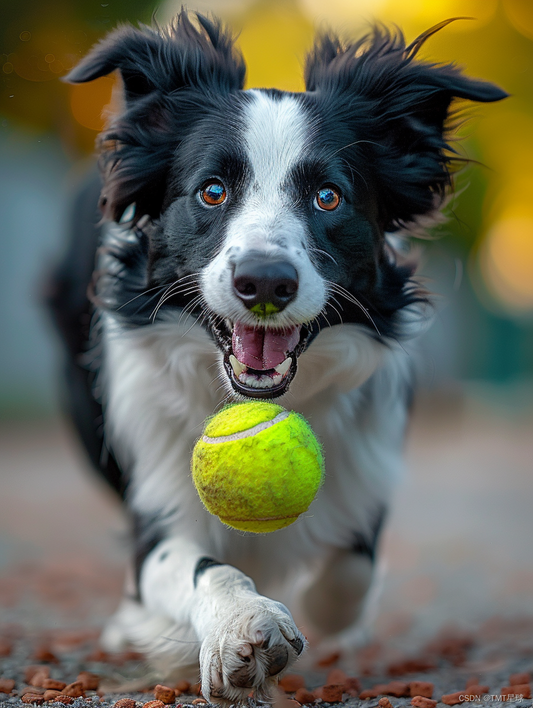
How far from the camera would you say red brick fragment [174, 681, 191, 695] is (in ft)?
9.21

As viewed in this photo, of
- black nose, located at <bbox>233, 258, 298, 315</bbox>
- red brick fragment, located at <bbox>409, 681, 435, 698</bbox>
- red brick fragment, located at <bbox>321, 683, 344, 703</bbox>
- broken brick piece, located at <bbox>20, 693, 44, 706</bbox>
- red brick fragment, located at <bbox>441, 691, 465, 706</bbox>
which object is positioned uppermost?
black nose, located at <bbox>233, 258, 298, 315</bbox>

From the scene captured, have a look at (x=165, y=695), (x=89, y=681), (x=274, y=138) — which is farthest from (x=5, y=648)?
(x=274, y=138)

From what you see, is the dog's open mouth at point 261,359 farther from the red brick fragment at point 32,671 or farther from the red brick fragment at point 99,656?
the red brick fragment at point 99,656

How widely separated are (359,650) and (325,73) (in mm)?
2670

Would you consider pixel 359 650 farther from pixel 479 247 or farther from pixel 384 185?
pixel 479 247

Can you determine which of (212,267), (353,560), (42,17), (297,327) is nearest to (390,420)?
(353,560)

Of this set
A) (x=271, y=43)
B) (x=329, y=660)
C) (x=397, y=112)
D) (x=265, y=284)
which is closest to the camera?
(x=265, y=284)

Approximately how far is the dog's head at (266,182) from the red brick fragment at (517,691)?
126 centimetres

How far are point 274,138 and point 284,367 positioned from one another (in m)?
0.84

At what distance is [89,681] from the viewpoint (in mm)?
2877

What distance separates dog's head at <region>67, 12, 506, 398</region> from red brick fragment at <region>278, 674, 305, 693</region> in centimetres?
111

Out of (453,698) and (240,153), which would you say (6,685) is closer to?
(453,698)

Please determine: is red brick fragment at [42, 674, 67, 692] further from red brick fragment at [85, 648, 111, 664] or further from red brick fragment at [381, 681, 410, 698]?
red brick fragment at [381, 681, 410, 698]

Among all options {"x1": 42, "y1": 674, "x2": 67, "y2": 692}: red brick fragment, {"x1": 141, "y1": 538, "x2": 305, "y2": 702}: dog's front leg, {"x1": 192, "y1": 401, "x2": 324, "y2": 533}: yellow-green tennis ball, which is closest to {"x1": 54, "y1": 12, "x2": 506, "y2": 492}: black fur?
{"x1": 192, "y1": 401, "x2": 324, "y2": 533}: yellow-green tennis ball
